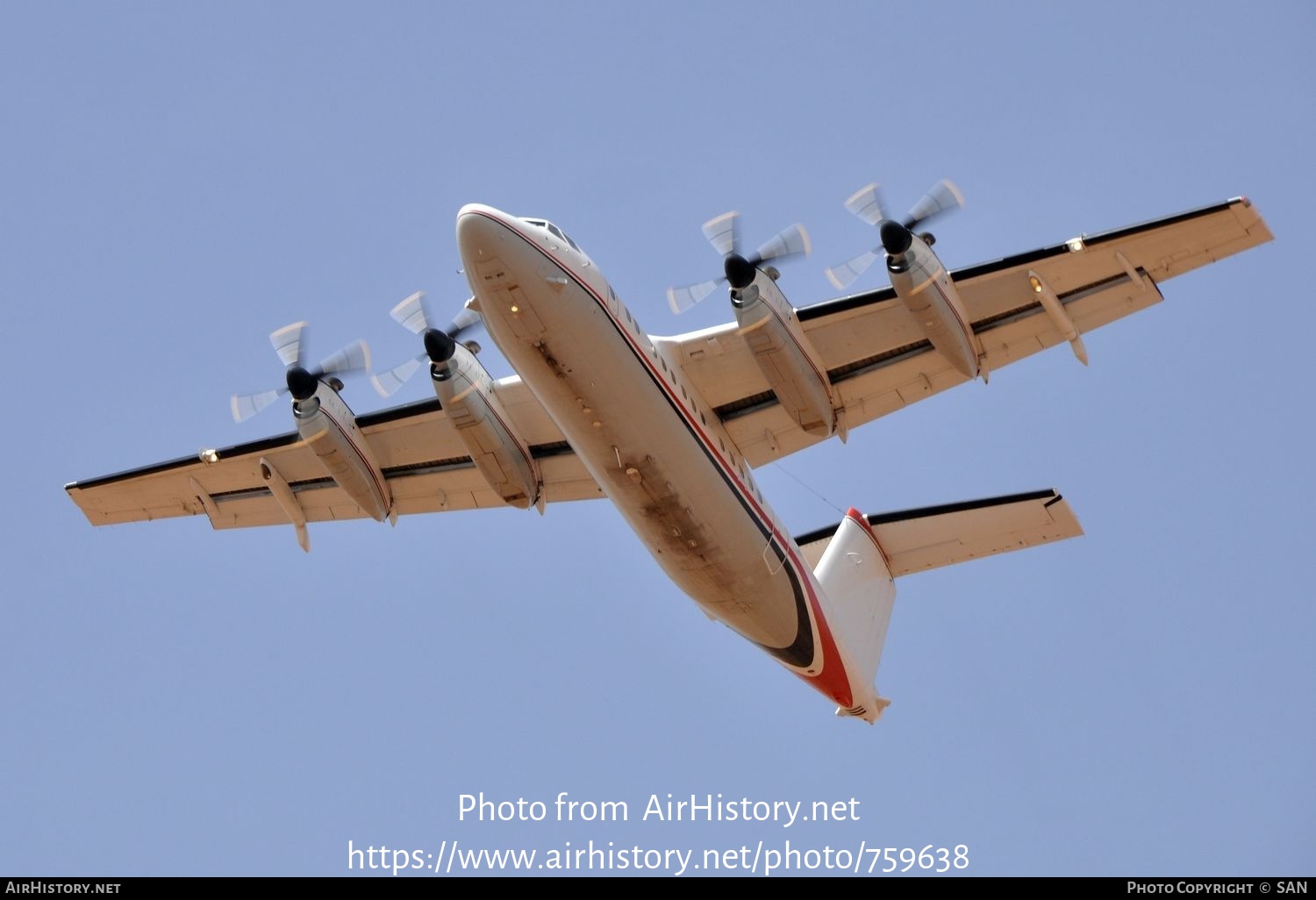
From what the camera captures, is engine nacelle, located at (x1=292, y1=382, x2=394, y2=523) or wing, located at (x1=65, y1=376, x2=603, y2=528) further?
wing, located at (x1=65, y1=376, x2=603, y2=528)

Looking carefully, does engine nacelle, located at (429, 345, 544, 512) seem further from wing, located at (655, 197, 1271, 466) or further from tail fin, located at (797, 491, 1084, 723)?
tail fin, located at (797, 491, 1084, 723)

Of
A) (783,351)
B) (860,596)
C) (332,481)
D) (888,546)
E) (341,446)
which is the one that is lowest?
(860,596)

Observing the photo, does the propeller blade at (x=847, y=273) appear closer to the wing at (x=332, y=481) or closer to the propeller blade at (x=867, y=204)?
the propeller blade at (x=867, y=204)

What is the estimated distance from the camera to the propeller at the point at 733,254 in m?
17.6

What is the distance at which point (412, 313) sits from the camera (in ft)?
61.9

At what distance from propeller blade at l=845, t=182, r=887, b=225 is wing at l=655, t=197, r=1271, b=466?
978mm

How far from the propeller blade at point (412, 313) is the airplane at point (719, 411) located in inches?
1.0

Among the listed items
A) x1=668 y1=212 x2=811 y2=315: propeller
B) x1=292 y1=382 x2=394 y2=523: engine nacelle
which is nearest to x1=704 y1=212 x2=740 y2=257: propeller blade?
x1=668 y1=212 x2=811 y2=315: propeller

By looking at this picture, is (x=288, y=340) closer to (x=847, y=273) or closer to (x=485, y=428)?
(x=485, y=428)

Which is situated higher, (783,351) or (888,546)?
(783,351)

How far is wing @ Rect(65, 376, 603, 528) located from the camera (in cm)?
2005

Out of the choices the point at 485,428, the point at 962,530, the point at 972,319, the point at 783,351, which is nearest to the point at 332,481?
the point at 485,428

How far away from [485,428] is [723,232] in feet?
13.1
